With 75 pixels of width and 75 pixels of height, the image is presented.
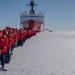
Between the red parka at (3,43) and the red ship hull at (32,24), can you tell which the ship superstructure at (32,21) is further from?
the red parka at (3,43)

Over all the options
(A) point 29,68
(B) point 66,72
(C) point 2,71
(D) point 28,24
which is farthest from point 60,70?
(D) point 28,24

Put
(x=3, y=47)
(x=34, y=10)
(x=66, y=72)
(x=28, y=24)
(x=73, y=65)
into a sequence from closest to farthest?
(x=66, y=72) → (x=3, y=47) → (x=73, y=65) → (x=28, y=24) → (x=34, y=10)

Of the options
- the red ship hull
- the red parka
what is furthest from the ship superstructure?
the red parka

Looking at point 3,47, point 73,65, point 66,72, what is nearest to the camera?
point 66,72

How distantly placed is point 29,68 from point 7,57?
127 cm

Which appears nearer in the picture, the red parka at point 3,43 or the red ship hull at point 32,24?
the red parka at point 3,43

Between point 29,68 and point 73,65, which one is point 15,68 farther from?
point 73,65

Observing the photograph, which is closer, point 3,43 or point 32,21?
point 3,43

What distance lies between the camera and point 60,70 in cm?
811

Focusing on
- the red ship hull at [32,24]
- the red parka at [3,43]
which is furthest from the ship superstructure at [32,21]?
the red parka at [3,43]

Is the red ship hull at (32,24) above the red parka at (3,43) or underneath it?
underneath

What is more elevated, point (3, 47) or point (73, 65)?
point (3, 47)

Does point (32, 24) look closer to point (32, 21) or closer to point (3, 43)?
point (32, 21)

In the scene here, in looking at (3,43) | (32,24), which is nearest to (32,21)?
(32,24)
